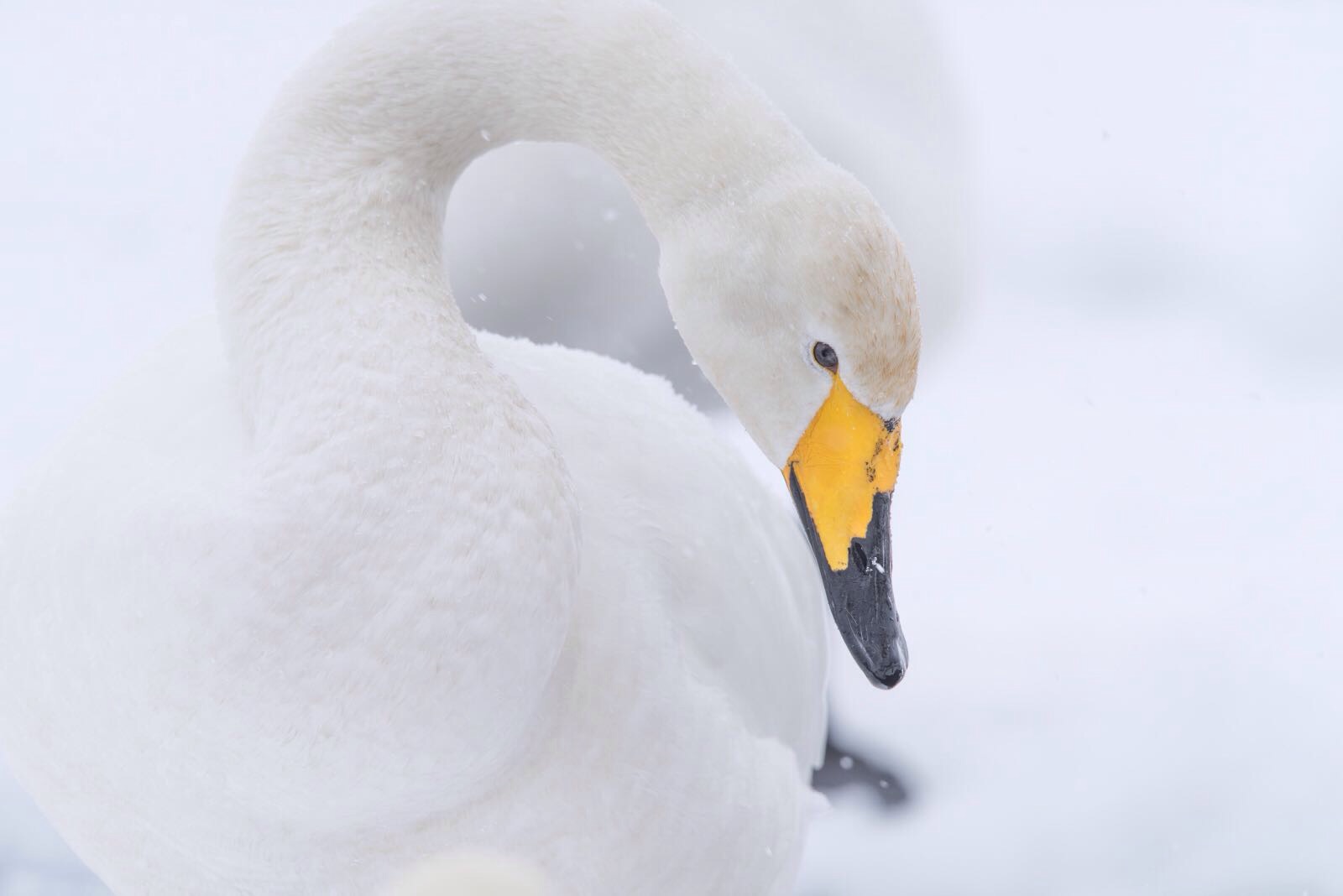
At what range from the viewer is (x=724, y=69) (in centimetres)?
124

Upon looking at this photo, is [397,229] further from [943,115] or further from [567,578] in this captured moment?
[943,115]

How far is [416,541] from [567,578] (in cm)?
14

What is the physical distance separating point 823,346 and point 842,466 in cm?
13

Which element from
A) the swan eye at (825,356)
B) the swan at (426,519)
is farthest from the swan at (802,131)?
the swan eye at (825,356)

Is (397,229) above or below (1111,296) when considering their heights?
above

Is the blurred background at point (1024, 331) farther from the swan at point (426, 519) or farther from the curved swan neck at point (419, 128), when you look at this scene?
the curved swan neck at point (419, 128)

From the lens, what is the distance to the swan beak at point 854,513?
131cm

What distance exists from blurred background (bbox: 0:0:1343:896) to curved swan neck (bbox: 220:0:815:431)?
110 centimetres

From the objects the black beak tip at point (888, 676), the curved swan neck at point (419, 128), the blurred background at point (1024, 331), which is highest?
the curved swan neck at point (419, 128)

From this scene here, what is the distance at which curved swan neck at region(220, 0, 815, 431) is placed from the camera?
4.02ft

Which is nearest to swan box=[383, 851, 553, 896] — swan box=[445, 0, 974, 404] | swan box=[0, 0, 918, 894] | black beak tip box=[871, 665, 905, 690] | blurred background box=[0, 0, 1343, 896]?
swan box=[0, 0, 918, 894]

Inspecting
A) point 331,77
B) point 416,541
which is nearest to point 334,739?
point 416,541

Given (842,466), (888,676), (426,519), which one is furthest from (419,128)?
(888,676)

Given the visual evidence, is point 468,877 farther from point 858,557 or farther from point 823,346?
point 823,346
